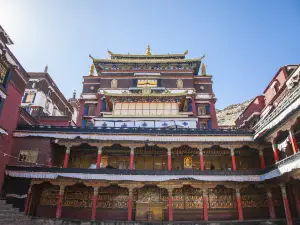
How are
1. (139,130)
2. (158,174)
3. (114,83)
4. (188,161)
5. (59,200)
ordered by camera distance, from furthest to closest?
(114,83) < (188,161) < (139,130) < (158,174) < (59,200)

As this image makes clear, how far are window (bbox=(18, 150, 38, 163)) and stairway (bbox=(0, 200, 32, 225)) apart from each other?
15.0 ft

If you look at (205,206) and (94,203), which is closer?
(205,206)

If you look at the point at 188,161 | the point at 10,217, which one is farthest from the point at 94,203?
the point at 188,161

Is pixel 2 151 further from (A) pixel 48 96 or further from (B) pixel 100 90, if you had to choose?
(A) pixel 48 96

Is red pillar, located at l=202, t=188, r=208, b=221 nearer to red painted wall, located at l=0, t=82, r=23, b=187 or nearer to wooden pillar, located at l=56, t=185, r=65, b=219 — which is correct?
wooden pillar, located at l=56, t=185, r=65, b=219

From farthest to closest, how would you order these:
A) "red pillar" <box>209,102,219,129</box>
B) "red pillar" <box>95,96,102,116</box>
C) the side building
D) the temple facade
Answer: the side building
"red pillar" <box>95,96,102,116</box>
"red pillar" <box>209,102,219,129</box>
the temple facade

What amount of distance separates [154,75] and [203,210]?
771 inches

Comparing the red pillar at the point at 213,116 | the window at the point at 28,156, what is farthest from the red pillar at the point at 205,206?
the window at the point at 28,156

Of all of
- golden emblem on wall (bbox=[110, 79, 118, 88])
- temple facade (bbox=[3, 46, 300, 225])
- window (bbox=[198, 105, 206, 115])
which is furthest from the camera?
golden emblem on wall (bbox=[110, 79, 118, 88])

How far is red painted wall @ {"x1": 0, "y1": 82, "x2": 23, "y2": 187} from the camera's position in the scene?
20.3 meters

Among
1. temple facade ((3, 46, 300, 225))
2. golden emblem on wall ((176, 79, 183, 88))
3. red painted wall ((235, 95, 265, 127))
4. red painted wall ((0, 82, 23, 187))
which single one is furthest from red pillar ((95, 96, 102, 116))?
red painted wall ((235, 95, 265, 127))

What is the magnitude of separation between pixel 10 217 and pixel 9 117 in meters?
9.04

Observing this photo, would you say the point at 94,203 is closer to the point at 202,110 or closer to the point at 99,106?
the point at 99,106

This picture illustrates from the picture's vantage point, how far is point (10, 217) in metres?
16.4
